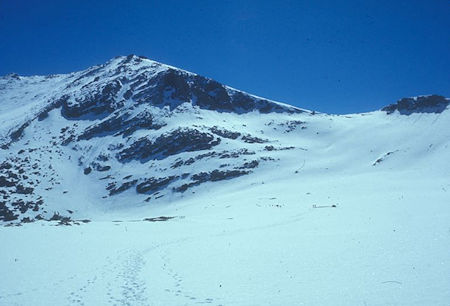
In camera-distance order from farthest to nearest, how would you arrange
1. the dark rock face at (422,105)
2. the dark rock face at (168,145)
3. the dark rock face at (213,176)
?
1. the dark rock face at (422,105)
2. the dark rock face at (168,145)
3. the dark rock face at (213,176)

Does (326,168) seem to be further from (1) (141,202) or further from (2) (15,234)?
(2) (15,234)

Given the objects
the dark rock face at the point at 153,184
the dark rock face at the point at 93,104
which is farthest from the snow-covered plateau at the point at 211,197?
the dark rock face at the point at 93,104

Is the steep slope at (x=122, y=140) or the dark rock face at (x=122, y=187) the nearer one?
the steep slope at (x=122, y=140)

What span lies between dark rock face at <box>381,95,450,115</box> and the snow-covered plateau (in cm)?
52

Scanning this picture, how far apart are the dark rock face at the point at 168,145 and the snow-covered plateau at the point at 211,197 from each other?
1.85ft

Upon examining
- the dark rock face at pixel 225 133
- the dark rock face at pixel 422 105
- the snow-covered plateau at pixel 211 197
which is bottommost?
the snow-covered plateau at pixel 211 197

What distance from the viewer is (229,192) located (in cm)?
7938

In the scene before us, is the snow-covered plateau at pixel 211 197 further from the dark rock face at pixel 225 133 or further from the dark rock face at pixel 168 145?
the dark rock face at pixel 225 133

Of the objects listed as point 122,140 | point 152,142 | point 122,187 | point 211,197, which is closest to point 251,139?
point 152,142

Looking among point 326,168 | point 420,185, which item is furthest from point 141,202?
point 420,185

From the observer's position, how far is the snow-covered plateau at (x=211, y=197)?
42.4 feet

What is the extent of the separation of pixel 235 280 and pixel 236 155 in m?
89.1

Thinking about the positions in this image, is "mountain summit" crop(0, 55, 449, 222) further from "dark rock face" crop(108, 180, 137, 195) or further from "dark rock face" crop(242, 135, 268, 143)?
"dark rock face" crop(242, 135, 268, 143)

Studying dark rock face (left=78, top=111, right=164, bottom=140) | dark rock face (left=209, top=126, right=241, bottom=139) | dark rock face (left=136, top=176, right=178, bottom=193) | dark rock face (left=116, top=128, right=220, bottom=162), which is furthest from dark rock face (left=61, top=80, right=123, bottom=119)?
dark rock face (left=136, top=176, right=178, bottom=193)
